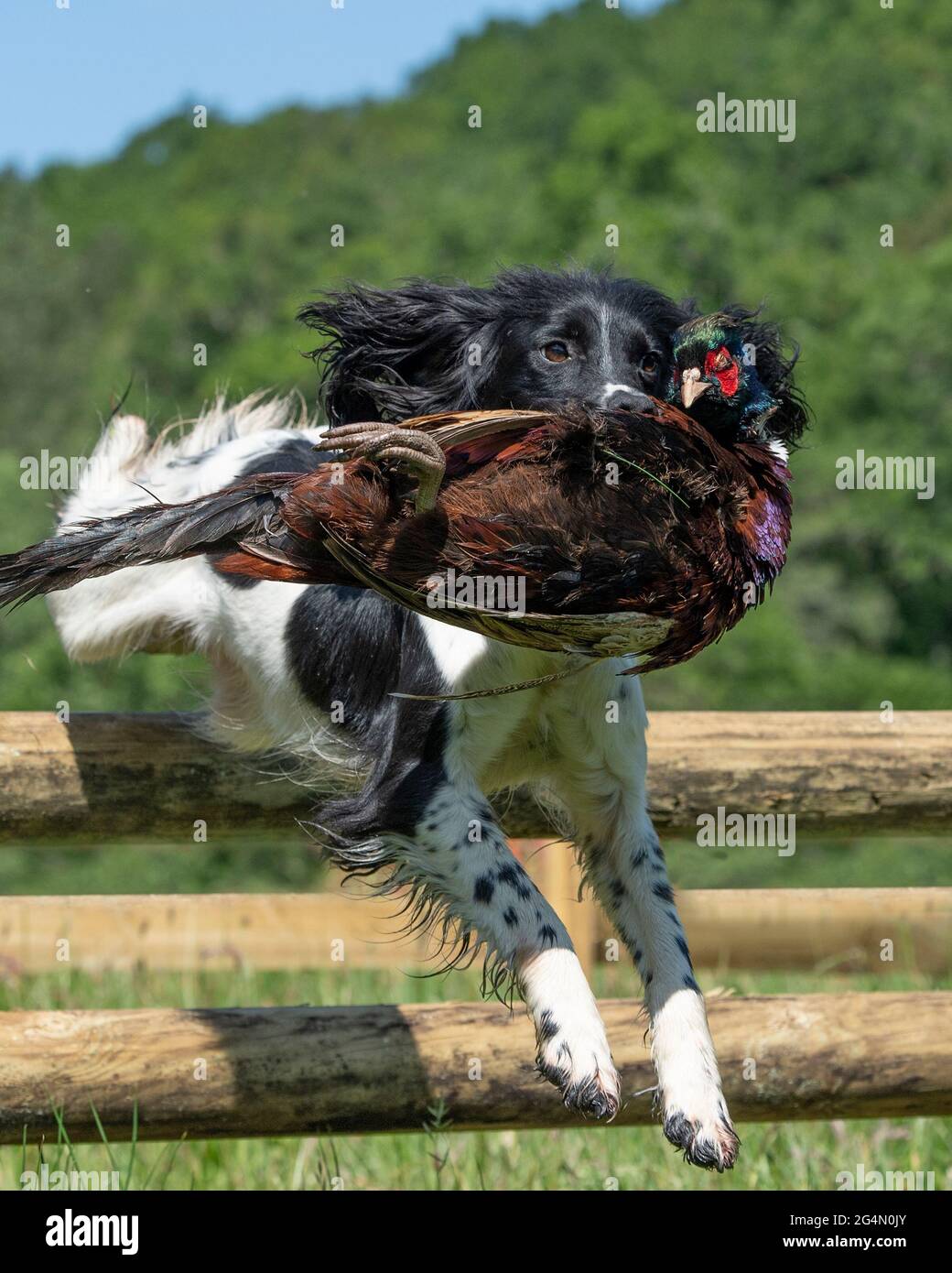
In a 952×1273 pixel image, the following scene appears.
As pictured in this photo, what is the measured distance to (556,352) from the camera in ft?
11.9

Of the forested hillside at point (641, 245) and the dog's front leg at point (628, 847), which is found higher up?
the forested hillside at point (641, 245)

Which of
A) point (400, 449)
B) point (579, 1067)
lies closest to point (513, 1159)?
point (579, 1067)

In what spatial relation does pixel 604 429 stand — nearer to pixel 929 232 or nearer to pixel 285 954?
pixel 285 954

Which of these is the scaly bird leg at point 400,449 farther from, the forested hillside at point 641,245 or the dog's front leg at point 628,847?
the forested hillside at point 641,245

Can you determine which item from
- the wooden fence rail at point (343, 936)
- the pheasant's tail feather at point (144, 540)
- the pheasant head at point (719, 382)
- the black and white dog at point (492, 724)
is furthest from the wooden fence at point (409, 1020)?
the pheasant head at point (719, 382)

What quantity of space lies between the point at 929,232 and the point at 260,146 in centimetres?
3494

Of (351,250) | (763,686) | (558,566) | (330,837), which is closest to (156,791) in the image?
(330,837)

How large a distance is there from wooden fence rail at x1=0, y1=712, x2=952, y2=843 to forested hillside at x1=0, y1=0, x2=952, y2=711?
0.50 metres

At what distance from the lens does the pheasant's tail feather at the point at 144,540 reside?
3.21m

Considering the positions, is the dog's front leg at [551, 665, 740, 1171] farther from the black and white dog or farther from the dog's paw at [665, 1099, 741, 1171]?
the dog's paw at [665, 1099, 741, 1171]

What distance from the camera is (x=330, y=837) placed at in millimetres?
3615

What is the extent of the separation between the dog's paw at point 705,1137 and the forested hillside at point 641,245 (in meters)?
2.10

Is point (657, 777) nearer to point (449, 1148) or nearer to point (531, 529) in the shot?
→ point (449, 1148)
